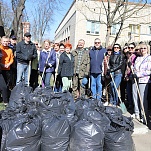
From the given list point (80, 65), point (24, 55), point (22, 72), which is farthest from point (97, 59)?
point (22, 72)

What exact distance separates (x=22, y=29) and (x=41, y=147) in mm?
6593

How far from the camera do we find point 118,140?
2.89 metres

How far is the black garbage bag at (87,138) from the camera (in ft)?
9.16

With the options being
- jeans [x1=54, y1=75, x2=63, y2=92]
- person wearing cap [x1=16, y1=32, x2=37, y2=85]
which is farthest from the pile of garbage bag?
jeans [x1=54, y1=75, x2=63, y2=92]

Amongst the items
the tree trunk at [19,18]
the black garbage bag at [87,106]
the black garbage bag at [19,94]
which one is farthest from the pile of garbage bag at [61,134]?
the tree trunk at [19,18]

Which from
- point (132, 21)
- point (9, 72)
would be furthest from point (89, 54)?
point (132, 21)

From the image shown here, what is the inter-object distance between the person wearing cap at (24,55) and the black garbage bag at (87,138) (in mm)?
3307

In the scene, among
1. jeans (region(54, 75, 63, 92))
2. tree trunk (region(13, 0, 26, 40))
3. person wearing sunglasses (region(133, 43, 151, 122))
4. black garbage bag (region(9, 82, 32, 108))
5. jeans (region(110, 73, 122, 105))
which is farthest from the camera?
tree trunk (region(13, 0, 26, 40))

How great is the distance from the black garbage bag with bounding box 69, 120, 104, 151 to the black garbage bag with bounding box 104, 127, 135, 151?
4.4 inches

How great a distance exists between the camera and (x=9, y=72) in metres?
6.30

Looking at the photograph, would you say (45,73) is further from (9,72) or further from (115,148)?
(115,148)

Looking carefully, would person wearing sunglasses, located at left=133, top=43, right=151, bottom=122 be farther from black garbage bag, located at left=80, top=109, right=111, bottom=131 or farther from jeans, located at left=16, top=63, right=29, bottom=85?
jeans, located at left=16, top=63, right=29, bottom=85

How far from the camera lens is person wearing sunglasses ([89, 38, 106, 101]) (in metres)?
5.41

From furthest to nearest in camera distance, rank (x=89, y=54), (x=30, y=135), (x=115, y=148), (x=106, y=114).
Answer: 1. (x=89, y=54)
2. (x=106, y=114)
3. (x=115, y=148)
4. (x=30, y=135)
